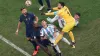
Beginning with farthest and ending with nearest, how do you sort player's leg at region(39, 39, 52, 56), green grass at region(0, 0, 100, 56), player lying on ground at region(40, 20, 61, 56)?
green grass at region(0, 0, 100, 56), player's leg at region(39, 39, 52, 56), player lying on ground at region(40, 20, 61, 56)

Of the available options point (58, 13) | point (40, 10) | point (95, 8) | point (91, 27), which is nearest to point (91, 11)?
point (95, 8)

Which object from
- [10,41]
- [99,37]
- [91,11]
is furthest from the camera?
[91,11]

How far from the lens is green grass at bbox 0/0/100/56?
43.8 ft

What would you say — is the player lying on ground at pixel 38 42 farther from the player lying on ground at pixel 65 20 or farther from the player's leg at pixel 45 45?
the player lying on ground at pixel 65 20

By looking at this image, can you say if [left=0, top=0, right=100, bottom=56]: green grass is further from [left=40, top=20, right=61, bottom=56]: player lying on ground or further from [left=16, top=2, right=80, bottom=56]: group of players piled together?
[left=40, top=20, right=61, bottom=56]: player lying on ground

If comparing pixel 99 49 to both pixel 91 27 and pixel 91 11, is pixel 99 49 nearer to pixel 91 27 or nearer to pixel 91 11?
pixel 91 27

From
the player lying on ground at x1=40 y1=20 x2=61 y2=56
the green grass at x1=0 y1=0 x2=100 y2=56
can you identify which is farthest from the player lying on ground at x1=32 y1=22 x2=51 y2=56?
the green grass at x1=0 y1=0 x2=100 y2=56

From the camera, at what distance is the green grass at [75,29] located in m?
13.4

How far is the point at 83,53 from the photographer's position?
12961 mm

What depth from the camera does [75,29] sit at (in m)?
15.5

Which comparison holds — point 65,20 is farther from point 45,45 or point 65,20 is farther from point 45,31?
point 45,45

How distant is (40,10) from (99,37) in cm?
508

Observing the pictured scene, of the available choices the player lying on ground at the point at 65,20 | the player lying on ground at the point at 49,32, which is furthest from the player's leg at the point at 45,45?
the player lying on ground at the point at 65,20

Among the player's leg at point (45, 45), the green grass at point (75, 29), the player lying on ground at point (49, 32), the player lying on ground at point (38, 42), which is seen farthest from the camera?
the green grass at point (75, 29)
